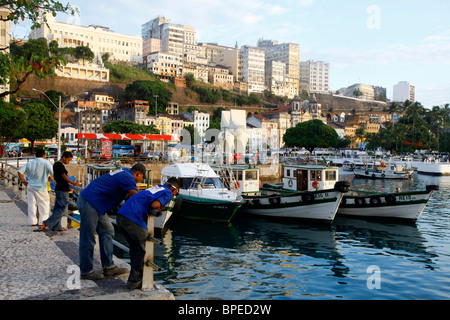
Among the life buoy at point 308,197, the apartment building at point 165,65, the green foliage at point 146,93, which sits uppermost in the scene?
the apartment building at point 165,65

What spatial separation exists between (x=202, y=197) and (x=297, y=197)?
18.4 feet

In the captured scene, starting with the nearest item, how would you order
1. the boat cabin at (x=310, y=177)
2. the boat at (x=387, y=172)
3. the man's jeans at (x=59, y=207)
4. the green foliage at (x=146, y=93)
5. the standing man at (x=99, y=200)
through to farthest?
the standing man at (x=99, y=200) < the man's jeans at (x=59, y=207) < the boat cabin at (x=310, y=177) < the boat at (x=387, y=172) < the green foliage at (x=146, y=93)

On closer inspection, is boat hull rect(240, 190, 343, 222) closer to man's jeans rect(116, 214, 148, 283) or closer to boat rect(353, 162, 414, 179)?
man's jeans rect(116, 214, 148, 283)

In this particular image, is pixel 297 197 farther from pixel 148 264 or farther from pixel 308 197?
pixel 148 264

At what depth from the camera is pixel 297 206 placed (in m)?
22.9

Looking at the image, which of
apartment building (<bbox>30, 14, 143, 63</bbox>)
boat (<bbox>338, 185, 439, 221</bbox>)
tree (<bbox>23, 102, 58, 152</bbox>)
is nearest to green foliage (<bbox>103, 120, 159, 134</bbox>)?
tree (<bbox>23, 102, 58, 152</bbox>)

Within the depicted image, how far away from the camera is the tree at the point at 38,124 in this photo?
6257 cm

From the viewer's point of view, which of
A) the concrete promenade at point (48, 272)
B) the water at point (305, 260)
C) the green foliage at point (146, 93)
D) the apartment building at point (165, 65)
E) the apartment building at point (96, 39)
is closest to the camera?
the concrete promenade at point (48, 272)

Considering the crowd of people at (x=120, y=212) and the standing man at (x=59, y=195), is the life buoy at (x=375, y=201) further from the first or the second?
the crowd of people at (x=120, y=212)

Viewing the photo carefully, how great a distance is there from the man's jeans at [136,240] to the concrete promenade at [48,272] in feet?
0.86

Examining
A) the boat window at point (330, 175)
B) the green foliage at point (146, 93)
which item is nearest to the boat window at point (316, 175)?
the boat window at point (330, 175)

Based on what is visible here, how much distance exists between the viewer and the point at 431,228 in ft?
72.4

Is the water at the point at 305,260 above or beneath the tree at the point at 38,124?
beneath

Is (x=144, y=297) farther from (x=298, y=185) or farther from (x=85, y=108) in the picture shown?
(x=85, y=108)
